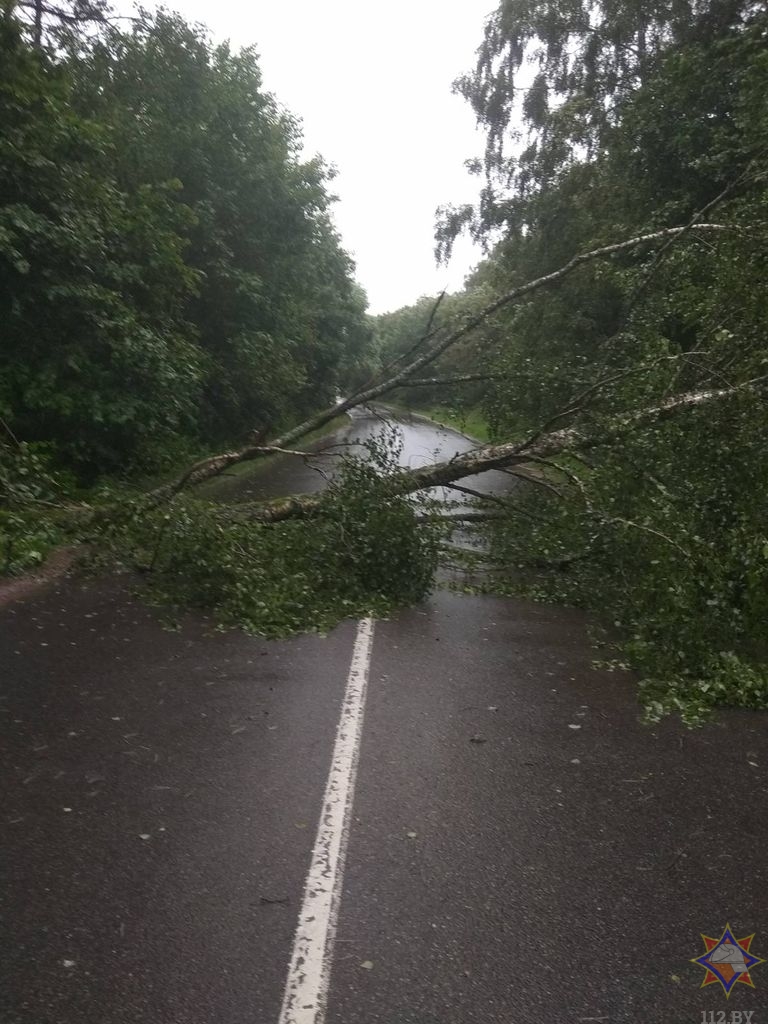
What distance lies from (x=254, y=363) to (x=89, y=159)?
9188mm

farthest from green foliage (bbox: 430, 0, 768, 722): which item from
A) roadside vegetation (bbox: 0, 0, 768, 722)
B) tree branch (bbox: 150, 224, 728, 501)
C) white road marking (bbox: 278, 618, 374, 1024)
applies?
white road marking (bbox: 278, 618, 374, 1024)

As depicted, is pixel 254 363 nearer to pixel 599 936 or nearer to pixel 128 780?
pixel 128 780

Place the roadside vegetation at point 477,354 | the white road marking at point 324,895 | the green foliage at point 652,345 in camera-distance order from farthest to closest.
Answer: the roadside vegetation at point 477,354 < the green foliage at point 652,345 < the white road marking at point 324,895

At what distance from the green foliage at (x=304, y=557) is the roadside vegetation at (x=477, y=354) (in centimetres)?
3

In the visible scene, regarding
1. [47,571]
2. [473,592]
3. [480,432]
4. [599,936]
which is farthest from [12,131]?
[480,432]

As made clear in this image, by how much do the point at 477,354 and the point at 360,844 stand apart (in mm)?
10048

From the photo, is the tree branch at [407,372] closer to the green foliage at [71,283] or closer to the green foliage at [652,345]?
the green foliage at [652,345]

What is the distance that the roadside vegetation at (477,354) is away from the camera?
7.68 meters

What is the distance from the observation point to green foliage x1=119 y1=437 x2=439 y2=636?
8.06 m

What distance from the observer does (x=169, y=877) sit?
3541 millimetres

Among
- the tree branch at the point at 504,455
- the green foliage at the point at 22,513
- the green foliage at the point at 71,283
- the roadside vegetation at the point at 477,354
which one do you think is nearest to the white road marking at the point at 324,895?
the roadside vegetation at the point at 477,354

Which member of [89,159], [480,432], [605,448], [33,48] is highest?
[33,48]

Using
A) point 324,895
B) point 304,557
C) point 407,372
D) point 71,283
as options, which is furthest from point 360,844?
point 71,283

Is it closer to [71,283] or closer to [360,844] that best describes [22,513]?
[71,283]
